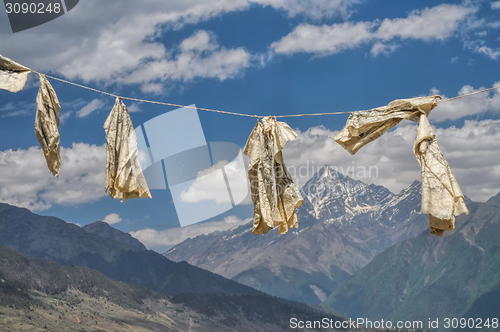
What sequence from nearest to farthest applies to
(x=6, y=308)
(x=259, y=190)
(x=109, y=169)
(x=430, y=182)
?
(x=430, y=182) < (x=109, y=169) < (x=259, y=190) < (x=6, y=308)

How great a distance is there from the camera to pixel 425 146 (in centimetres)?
1029

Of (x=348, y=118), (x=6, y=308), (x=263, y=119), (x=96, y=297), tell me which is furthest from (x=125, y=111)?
(x=96, y=297)

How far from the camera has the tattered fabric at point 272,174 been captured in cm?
1154

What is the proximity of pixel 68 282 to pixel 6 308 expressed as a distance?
135 ft

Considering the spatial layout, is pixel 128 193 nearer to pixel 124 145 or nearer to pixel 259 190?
pixel 124 145

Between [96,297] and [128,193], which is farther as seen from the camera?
[96,297]

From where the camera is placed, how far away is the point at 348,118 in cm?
1163

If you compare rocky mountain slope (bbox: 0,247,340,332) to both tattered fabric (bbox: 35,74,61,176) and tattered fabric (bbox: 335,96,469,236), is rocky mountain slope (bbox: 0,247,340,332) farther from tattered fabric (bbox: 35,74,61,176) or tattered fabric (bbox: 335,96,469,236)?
tattered fabric (bbox: 335,96,469,236)

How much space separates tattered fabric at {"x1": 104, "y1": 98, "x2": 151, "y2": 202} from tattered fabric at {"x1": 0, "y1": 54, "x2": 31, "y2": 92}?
6.07ft

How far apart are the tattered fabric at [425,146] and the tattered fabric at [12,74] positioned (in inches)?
266

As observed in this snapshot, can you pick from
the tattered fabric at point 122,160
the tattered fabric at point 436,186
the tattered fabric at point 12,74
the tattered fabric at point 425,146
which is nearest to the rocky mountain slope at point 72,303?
the tattered fabric at point 122,160

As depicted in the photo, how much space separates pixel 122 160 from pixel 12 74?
2.73 meters

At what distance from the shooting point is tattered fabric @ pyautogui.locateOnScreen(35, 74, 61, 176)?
415 inches

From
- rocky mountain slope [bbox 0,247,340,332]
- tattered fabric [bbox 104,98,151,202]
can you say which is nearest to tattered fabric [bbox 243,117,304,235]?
tattered fabric [bbox 104,98,151,202]
